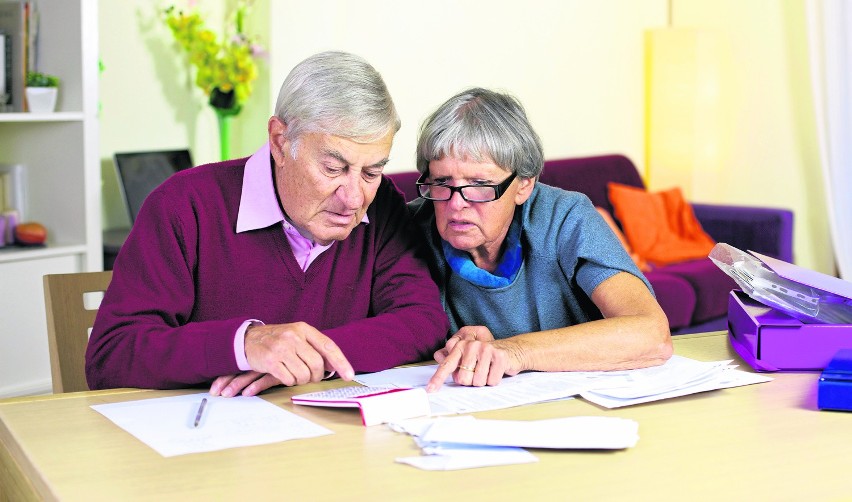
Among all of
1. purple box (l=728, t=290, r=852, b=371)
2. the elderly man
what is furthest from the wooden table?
purple box (l=728, t=290, r=852, b=371)

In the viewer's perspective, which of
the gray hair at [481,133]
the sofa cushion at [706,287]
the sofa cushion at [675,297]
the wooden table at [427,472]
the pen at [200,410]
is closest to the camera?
the wooden table at [427,472]

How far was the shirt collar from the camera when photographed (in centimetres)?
189

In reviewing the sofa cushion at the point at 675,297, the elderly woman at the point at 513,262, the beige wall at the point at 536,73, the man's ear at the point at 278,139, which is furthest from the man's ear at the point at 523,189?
the beige wall at the point at 536,73

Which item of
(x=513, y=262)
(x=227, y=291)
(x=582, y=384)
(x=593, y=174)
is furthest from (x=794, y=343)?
(x=593, y=174)

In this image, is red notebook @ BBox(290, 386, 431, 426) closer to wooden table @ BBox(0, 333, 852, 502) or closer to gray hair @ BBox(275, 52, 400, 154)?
wooden table @ BBox(0, 333, 852, 502)

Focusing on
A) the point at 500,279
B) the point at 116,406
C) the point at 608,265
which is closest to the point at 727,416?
the point at 608,265

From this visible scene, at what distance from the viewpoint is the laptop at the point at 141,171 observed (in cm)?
383

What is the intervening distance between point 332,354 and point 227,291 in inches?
13.0

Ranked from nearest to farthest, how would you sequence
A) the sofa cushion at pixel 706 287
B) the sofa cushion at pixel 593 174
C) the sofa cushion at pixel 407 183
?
the sofa cushion at pixel 407 183
the sofa cushion at pixel 706 287
the sofa cushion at pixel 593 174

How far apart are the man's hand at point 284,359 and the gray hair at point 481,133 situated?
47 centimetres

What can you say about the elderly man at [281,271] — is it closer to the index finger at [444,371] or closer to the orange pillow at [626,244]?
the index finger at [444,371]

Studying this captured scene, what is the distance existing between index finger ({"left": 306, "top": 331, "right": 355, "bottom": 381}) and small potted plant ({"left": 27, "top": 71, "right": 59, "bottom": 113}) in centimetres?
193

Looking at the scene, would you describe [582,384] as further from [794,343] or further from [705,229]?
[705,229]

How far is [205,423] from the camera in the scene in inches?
58.9
